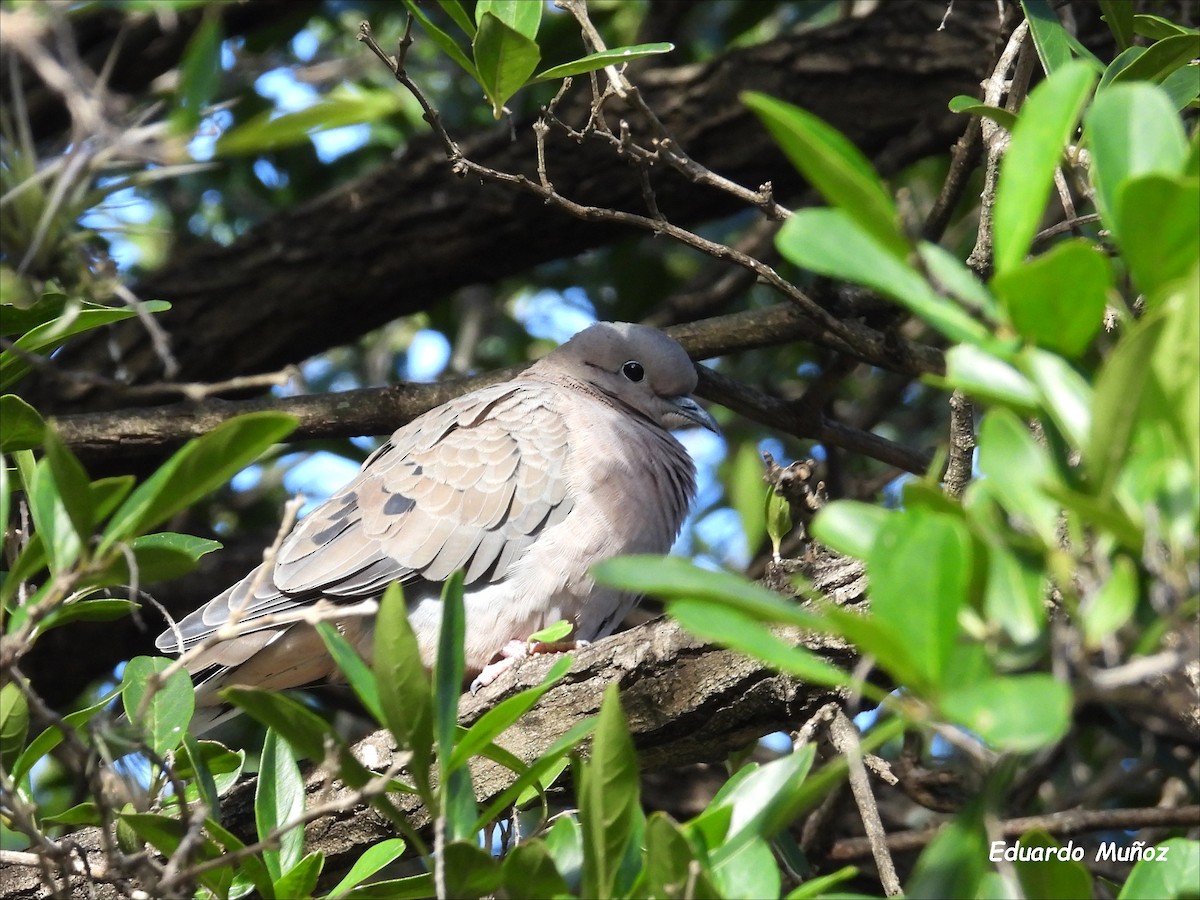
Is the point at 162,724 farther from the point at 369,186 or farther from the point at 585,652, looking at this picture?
the point at 369,186

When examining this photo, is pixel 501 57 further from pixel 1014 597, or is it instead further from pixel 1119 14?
pixel 1014 597

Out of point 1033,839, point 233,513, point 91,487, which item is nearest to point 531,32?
point 91,487

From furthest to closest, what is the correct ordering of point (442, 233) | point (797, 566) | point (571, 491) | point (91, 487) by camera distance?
1. point (442, 233)
2. point (571, 491)
3. point (797, 566)
4. point (91, 487)

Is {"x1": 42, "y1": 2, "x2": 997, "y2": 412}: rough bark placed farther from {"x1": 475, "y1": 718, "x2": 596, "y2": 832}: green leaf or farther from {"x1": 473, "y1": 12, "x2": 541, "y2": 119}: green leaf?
{"x1": 475, "y1": 718, "x2": 596, "y2": 832}: green leaf

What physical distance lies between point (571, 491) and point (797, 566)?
3.94 feet

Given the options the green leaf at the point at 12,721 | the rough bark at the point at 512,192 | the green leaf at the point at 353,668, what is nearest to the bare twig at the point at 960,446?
the green leaf at the point at 353,668

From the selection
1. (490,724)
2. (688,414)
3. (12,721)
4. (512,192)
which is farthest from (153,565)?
(512,192)

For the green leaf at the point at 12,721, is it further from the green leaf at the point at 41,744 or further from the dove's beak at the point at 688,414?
the dove's beak at the point at 688,414

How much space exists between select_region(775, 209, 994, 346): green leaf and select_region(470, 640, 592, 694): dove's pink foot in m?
2.12

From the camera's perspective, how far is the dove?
135 inches

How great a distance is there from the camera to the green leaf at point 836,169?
1177 mm

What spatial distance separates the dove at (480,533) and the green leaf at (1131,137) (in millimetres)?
2330

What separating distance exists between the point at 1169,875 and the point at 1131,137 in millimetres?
1033

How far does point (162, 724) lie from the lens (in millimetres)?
2277
